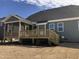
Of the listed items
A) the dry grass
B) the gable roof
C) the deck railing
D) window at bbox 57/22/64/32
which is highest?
the gable roof

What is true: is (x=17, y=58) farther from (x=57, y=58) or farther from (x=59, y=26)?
(x=59, y=26)

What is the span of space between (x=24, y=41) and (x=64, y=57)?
12.3 meters

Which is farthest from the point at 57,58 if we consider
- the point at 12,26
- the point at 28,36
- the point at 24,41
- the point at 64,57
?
the point at 12,26

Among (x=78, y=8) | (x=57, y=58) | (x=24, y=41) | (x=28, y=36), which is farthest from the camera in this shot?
(x=78, y=8)

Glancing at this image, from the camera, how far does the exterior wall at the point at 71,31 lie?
23425 mm

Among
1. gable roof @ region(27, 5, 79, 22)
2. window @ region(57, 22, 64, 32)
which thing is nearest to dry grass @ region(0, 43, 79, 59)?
window @ region(57, 22, 64, 32)

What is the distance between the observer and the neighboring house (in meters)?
23.7

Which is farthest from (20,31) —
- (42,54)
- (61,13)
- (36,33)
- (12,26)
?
(42,54)

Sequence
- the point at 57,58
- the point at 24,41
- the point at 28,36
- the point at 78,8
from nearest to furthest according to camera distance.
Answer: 1. the point at 57,58
2. the point at 28,36
3. the point at 24,41
4. the point at 78,8

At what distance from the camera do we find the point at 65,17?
2488 centimetres

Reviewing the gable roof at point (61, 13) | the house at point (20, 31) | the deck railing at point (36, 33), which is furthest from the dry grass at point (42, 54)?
the gable roof at point (61, 13)

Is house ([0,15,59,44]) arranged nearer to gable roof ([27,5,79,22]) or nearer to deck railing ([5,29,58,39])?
deck railing ([5,29,58,39])

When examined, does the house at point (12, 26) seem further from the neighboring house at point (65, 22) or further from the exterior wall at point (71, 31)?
the exterior wall at point (71, 31)

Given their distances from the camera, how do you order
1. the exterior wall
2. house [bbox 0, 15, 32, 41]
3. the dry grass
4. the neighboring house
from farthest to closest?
house [bbox 0, 15, 32, 41] → the neighboring house → the exterior wall → the dry grass
